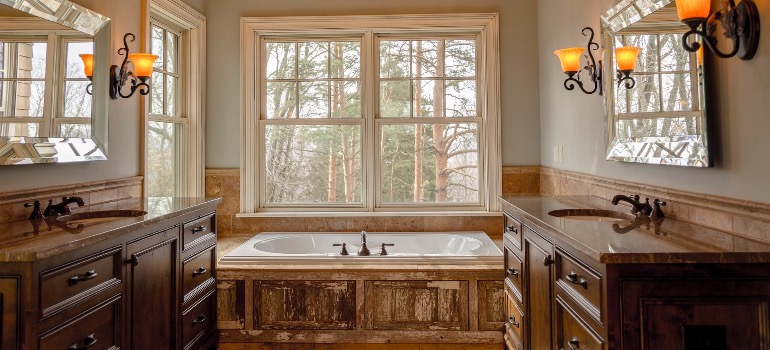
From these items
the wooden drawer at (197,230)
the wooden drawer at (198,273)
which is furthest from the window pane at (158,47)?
the wooden drawer at (198,273)

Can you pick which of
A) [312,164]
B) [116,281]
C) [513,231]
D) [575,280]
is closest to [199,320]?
[116,281]

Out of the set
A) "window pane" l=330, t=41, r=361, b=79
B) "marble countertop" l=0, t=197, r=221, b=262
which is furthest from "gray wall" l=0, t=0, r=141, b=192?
"window pane" l=330, t=41, r=361, b=79

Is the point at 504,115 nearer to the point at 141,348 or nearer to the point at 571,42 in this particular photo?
the point at 571,42

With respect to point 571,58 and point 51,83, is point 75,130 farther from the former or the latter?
point 571,58

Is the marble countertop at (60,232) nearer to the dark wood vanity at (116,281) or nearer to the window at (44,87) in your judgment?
the dark wood vanity at (116,281)

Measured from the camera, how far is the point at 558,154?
3.16 meters

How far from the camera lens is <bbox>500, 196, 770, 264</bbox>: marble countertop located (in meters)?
1.18

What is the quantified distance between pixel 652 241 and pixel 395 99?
2.56 m

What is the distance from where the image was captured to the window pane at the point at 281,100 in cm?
371

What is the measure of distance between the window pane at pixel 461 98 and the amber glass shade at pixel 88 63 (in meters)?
2.34

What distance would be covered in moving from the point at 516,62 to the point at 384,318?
6.95 feet

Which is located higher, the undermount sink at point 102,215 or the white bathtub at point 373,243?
the undermount sink at point 102,215

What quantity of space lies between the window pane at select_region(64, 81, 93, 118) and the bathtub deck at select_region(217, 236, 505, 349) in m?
1.10

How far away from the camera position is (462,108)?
3689mm
